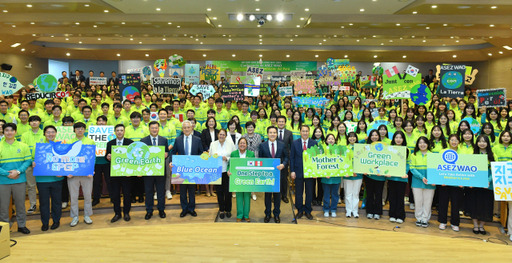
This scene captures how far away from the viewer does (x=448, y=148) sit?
5.81 m

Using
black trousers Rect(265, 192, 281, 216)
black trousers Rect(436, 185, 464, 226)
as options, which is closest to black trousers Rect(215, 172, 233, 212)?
black trousers Rect(265, 192, 281, 216)

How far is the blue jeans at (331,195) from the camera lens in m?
6.21

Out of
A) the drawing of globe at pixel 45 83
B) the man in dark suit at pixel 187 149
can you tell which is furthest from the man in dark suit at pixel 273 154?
the drawing of globe at pixel 45 83

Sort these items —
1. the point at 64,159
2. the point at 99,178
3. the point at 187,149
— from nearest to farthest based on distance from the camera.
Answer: the point at 64,159 < the point at 187,149 < the point at 99,178

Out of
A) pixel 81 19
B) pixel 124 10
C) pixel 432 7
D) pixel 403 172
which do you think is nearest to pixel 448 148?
pixel 403 172

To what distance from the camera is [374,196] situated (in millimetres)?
6266

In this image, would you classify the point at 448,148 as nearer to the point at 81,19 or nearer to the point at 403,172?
the point at 403,172

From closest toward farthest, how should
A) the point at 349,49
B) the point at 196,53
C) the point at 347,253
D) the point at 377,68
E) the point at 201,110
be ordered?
the point at 347,253 < the point at 201,110 < the point at 377,68 < the point at 349,49 < the point at 196,53

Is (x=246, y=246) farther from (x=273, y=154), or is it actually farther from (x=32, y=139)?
(x=32, y=139)

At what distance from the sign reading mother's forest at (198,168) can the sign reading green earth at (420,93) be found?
17.3ft

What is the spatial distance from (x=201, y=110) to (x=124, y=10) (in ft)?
19.6

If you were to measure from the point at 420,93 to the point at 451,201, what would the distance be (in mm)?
3357

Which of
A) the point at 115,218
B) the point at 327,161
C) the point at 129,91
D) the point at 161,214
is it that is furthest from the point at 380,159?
the point at 129,91

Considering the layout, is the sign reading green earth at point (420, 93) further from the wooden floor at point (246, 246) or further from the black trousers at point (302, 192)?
the wooden floor at point (246, 246)
